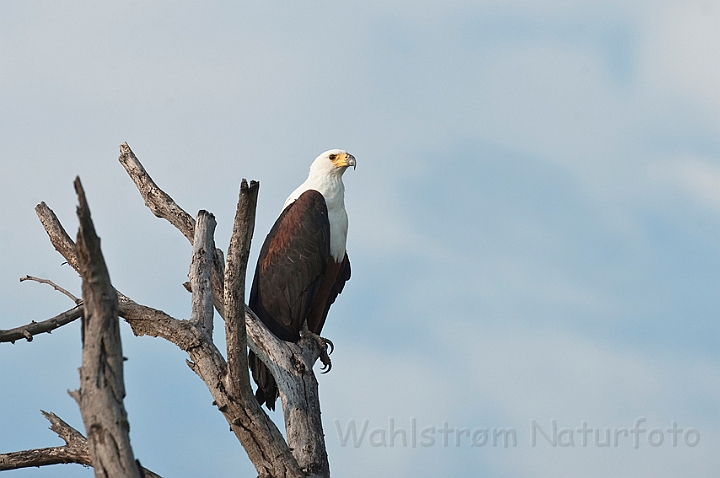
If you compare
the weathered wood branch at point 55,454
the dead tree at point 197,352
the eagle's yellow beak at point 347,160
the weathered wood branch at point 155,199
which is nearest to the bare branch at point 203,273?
the dead tree at point 197,352

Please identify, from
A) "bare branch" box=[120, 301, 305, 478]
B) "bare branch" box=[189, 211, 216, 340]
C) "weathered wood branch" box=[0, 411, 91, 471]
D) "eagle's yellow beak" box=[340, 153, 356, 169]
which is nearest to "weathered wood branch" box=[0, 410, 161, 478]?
→ "weathered wood branch" box=[0, 411, 91, 471]

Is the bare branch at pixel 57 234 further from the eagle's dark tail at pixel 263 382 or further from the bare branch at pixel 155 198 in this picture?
the eagle's dark tail at pixel 263 382

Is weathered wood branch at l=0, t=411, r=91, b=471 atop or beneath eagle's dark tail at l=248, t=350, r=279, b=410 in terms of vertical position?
beneath

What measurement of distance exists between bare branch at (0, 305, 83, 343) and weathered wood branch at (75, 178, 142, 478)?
2492 millimetres

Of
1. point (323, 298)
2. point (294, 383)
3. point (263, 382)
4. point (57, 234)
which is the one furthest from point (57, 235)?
point (323, 298)

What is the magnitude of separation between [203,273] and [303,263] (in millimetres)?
1833

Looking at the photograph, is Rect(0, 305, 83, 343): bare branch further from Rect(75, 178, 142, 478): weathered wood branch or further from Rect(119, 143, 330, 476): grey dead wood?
Rect(75, 178, 142, 478): weathered wood branch

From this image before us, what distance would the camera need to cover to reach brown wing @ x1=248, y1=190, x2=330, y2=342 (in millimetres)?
6402

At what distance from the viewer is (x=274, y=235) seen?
6.74 metres

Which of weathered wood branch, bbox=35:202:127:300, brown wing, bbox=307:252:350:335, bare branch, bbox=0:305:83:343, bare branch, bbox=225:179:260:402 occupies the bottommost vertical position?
bare branch, bbox=225:179:260:402

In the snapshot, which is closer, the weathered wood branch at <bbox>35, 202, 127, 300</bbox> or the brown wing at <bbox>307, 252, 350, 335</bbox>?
the weathered wood branch at <bbox>35, 202, 127, 300</bbox>

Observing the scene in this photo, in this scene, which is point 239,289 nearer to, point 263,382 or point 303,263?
point 263,382

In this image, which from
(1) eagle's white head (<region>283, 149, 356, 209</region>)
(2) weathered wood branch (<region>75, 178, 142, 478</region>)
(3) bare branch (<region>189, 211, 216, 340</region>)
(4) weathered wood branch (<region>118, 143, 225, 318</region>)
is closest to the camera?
(2) weathered wood branch (<region>75, 178, 142, 478</region>)

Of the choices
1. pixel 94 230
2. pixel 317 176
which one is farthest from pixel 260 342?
pixel 94 230
